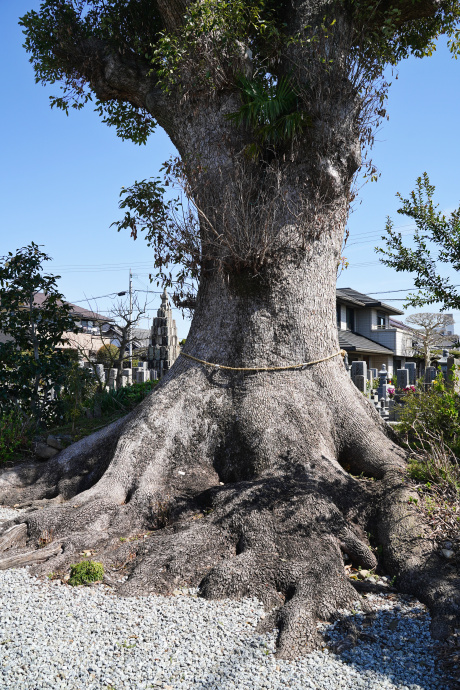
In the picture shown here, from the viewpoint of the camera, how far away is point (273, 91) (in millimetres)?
7160

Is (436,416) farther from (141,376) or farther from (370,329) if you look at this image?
(370,329)

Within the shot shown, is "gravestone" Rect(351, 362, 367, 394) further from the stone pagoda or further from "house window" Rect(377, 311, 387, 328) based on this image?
"house window" Rect(377, 311, 387, 328)

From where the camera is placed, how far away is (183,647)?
3.43 m

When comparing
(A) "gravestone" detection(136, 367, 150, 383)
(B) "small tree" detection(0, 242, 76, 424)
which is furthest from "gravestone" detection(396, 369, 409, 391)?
(B) "small tree" detection(0, 242, 76, 424)

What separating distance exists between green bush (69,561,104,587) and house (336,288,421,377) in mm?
25418

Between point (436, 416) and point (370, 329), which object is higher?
point (370, 329)

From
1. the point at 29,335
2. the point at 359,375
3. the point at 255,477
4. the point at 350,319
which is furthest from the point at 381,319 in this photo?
the point at 255,477

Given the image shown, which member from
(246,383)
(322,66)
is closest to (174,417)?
(246,383)

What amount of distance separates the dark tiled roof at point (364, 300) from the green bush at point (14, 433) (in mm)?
23178

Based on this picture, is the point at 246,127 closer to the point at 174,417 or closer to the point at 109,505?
the point at 174,417

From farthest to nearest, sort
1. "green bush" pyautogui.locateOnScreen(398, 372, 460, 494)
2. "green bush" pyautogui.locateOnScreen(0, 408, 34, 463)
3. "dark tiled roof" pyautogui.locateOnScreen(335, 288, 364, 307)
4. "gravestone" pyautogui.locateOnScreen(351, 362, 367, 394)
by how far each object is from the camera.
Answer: "dark tiled roof" pyautogui.locateOnScreen(335, 288, 364, 307), "gravestone" pyautogui.locateOnScreen(351, 362, 367, 394), "green bush" pyautogui.locateOnScreen(0, 408, 34, 463), "green bush" pyautogui.locateOnScreen(398, 372, 460, 494)

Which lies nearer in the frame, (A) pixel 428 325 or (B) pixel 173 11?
(B) pixel 173 11

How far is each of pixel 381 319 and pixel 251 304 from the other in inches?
1145

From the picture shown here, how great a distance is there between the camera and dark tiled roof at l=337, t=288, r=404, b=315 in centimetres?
3083
